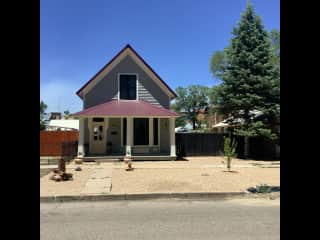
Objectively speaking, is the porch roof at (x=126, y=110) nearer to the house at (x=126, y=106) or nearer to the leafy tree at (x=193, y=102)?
the house at (x=126, y=106)

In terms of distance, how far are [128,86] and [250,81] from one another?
8970 mm

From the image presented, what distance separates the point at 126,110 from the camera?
69.3 ft

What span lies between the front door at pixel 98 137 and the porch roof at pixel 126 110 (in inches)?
52.0

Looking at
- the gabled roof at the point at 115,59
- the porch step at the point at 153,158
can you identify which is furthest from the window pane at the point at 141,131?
the gabled roof at the point at 115,59

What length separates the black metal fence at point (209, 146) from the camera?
2497 centimetres

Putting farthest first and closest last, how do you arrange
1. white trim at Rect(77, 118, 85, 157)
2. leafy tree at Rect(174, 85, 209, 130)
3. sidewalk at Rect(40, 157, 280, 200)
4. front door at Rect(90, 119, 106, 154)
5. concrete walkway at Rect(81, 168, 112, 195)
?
1. leafy tree at Rect(174, 85, 209, 130)
2. front door at Rect(90, 119, 106, 154)
3. white trim at Rect(77, 118, 85, 157)
4. concrete walkway at Rect(81, 168, 112, 195)
5. sidewalk at Rect(40, 157, 280, 200)

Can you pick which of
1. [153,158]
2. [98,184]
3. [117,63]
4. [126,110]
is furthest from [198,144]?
[98,184]

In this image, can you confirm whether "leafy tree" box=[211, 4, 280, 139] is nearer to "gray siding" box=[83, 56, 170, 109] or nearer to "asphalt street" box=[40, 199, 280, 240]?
"gray siding" box=[83, 56, 170, 109]

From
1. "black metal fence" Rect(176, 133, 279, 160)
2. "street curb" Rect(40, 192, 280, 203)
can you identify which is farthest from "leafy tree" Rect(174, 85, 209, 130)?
"street curb" Rect(40, 192, 280, 203)

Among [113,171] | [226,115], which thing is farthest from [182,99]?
[113,171]

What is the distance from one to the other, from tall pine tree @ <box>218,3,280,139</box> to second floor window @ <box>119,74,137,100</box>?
6.81 meters

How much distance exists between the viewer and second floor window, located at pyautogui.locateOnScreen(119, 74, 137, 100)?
Answer: 75.0 feet
